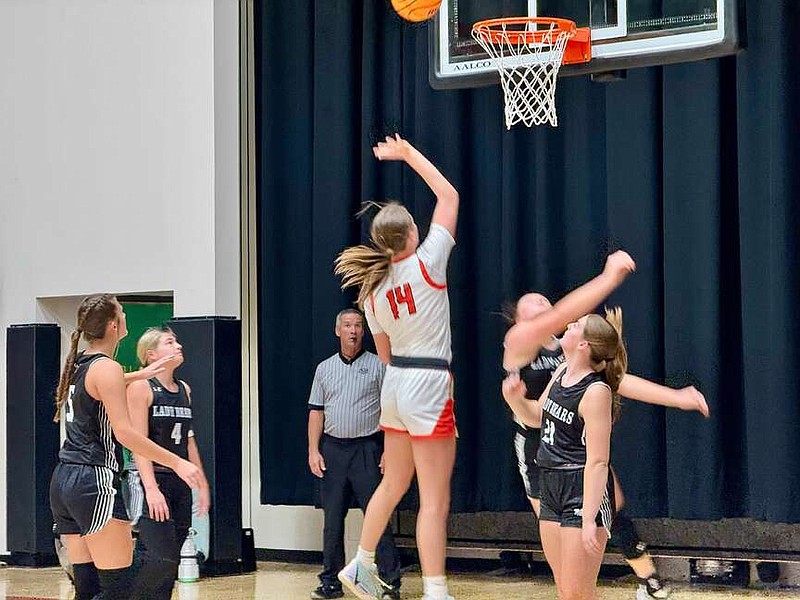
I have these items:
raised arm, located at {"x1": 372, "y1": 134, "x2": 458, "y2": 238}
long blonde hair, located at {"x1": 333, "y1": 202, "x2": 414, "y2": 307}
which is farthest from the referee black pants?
raised arm, located at {"x1": 372, "y1": 134, "x2": 458, "y2": 238}

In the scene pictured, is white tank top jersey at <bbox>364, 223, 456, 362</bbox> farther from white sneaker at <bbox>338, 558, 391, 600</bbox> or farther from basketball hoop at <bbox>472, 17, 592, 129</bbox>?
white sneaker at <bbox>338, 558, 391, 600</bbox>

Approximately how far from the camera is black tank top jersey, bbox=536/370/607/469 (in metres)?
5.26

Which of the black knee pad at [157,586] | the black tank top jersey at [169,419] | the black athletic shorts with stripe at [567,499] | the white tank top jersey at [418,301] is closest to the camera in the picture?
the black knee pad at [157,586]

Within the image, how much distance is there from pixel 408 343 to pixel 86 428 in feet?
6.24

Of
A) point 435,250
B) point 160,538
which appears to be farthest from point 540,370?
point 160,538

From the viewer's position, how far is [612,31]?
7.72 metres

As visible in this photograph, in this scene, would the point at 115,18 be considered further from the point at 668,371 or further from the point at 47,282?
the point at 668,371

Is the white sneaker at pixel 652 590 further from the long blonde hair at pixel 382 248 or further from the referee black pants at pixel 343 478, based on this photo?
the long blonde hair at pixel 382 248

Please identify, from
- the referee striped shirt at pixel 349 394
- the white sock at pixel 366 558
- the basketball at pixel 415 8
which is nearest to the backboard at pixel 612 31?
the basketball at pixel 415 8

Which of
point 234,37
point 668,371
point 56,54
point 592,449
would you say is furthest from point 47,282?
point 592,449

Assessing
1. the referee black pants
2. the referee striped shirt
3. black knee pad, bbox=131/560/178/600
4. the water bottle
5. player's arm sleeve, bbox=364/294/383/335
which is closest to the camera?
black knee pad, bbox=131/560/178/600

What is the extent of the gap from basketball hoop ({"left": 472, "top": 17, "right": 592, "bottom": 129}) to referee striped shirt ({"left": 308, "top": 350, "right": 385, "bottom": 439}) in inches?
78.7

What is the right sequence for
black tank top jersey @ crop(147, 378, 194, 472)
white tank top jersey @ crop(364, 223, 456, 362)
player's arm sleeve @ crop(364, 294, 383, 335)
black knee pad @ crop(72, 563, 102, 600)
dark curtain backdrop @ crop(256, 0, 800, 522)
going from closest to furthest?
black knee pad @ crop(72, 563, 102, 600)
white tank top jersey @ crop(364, 223, 456, 362)
player's arm sleeve @ crop(364, 294, 383, 335)
black tank top jersey @ crop(147, 378, 194, 472)
dark curtain backdrop @ crop(256, 0, 800, 522)

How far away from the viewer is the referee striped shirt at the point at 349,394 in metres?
8.61
